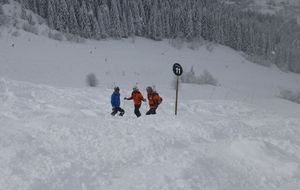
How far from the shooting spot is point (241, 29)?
87500 mm


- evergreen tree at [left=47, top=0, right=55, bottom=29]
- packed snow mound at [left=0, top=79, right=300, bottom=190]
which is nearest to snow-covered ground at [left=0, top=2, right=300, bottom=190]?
packed snow mound at [left=0, top=79, right=300, bottom=190]

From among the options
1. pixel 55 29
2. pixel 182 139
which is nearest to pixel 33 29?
pixel 55 29

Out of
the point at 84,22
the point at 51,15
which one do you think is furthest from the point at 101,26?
the point at 51,15

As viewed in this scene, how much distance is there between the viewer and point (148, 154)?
9.42 meters

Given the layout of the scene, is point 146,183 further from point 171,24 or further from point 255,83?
point 171,24

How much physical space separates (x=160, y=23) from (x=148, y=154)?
65.0 meters

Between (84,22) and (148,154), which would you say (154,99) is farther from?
(84,22)

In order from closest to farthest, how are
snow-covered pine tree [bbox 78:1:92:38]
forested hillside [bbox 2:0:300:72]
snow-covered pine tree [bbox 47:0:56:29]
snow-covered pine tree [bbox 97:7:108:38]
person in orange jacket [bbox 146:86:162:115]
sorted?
person in orange jacket [bbox 146:86:162:115]
snow-covered pine tree [bbox 47:0:56:29]
snow-covered pine tree [bbox 78:1:92:38]
forested hillside [bbox 2:0:300:72]
snow-covered pine tree [bbox 97:7:108:38]

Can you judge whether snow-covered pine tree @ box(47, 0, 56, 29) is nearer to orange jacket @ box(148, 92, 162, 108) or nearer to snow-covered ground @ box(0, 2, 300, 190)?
snow-covered ground @ box(0, 2, 300, 190)

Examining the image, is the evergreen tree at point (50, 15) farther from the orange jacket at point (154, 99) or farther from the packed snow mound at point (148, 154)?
the packed snow mound at point (148, 154)

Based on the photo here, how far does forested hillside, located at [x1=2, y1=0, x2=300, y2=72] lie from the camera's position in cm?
6139

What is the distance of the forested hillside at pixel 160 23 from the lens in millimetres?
61388

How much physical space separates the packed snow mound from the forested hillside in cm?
4929

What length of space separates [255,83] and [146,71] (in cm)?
1590
